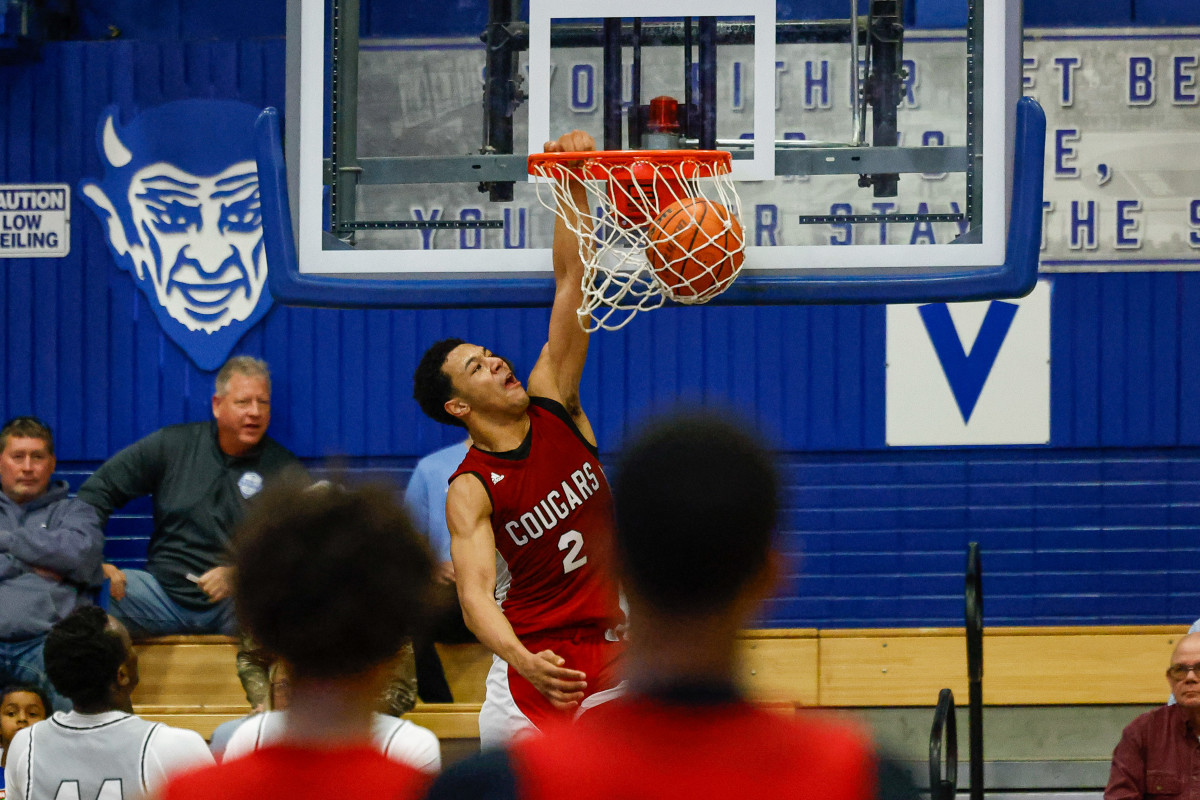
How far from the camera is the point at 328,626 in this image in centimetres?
158

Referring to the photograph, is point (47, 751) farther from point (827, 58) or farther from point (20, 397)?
point (20, 397)

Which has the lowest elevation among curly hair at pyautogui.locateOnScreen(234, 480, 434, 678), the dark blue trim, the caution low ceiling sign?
curly hair at pyautogui.locateOnScreen(234, 480, 434, 678)

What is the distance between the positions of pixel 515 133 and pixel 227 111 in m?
3.27

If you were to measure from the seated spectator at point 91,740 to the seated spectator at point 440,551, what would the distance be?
2333 mm

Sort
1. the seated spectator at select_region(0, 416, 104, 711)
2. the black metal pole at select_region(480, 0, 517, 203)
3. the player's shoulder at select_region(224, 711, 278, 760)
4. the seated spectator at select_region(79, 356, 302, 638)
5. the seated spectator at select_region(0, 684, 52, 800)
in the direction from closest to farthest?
the player's shoulder at select_region(224, 711, 278, 760) < the black metal pole at select_region(480, 0, 517, 203) < the seated spectator at select_region(0, 684, 52, 800) < the seated spectator at select_region(0, 416, 104, 711) < the seated spectator at select_region(79, 356, 302, 638)

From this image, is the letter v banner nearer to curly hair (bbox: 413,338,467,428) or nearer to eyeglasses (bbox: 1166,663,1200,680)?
eyeglasses (bbox: 1166,663,1200,680)

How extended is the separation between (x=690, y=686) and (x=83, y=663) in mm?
2326

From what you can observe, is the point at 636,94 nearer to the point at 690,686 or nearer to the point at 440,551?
the point at 440,551

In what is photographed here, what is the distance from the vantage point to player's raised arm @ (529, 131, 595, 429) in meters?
4.00

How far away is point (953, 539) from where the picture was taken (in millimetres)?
6879

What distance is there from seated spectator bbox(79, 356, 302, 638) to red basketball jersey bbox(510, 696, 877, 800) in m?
5.20

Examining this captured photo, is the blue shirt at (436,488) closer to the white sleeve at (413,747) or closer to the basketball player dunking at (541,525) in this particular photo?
the basketball player dunking at (541,525)

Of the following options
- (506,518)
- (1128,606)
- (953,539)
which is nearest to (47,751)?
(506,518)

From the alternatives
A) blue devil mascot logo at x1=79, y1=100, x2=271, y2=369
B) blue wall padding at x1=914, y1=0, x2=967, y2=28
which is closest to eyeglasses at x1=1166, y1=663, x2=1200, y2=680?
blue wall padding at x1=914, y1=0, x2=967, y2=28
